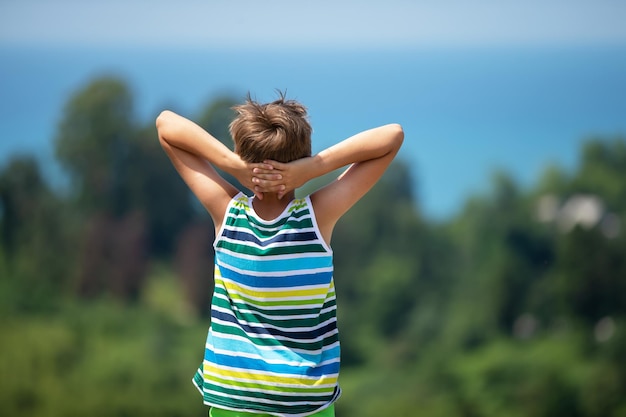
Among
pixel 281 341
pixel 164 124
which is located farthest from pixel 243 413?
pixel 164 124

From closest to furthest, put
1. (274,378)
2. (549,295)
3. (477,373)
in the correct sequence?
1. (274,378)
2. (549,295)
3. (477,373)

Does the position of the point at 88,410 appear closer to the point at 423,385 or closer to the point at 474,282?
the point at 423,385

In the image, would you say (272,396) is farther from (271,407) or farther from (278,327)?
(278,327)

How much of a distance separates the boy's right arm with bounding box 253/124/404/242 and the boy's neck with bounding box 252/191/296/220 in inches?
1.6

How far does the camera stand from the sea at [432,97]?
1797cm

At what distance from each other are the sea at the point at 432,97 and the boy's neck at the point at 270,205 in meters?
15.6

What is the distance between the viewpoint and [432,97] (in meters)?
18.4

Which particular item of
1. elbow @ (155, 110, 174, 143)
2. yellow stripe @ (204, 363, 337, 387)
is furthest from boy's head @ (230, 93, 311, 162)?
yellow stripe @ (204, 363, 337, 387)

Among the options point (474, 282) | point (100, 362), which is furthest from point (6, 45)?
point (474, 282)

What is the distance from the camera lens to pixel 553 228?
1816cm

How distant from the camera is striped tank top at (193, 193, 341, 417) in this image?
1.98 m

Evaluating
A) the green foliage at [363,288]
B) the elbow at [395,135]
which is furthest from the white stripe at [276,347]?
the green foliage at [363,288]

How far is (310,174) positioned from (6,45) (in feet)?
58.6

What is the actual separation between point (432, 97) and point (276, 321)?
16719 millimetres
